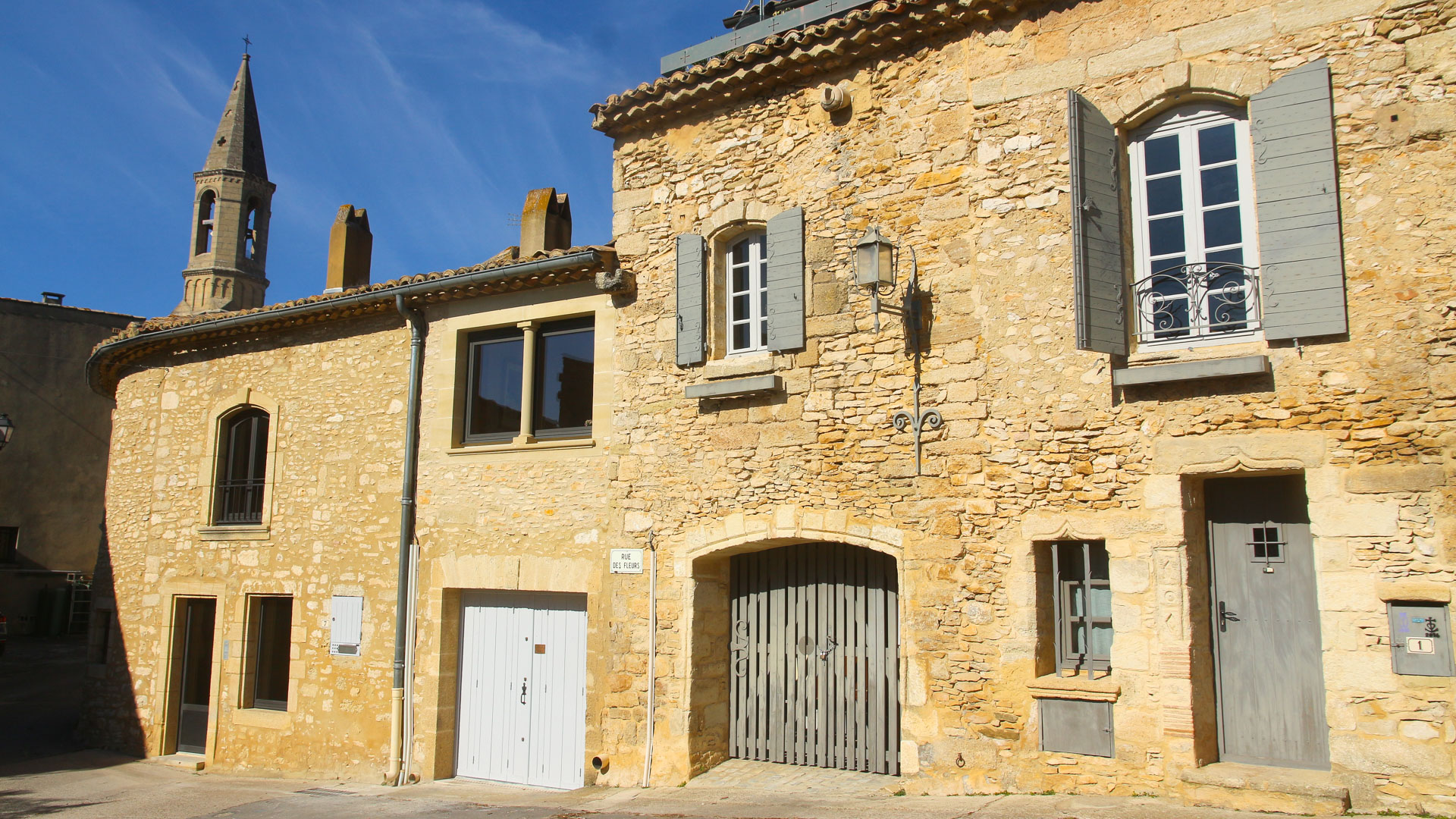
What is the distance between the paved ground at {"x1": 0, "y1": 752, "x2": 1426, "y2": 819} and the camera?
6309 millimetres

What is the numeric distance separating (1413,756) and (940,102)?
17.0 feet

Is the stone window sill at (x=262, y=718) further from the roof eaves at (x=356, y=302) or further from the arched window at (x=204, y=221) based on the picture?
the arched window at (x=204, y=221)

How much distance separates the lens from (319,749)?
34.7ft

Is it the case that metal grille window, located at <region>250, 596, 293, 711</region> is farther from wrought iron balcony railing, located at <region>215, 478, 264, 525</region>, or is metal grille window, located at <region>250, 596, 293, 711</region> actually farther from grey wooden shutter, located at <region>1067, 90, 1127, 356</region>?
grey wooden shutter, located at <region>1067, 90, 1127, 356</region>

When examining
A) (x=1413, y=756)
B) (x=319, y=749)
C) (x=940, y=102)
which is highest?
(x=940, y=102)

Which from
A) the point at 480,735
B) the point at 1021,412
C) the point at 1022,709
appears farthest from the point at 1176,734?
the point at 480,735

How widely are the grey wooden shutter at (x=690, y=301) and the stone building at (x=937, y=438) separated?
33mm

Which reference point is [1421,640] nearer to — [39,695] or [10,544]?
[39,695]

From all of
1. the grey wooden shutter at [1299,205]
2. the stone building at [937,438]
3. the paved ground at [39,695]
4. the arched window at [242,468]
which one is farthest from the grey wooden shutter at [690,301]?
the paved ground at [39,695]

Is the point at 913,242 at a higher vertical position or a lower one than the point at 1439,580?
higher

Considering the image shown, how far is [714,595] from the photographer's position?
340 inches

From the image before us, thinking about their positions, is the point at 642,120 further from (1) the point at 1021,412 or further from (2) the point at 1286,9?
(2) the point at 1286,9

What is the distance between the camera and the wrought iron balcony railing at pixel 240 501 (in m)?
12.0

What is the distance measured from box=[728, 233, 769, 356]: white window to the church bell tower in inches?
813
